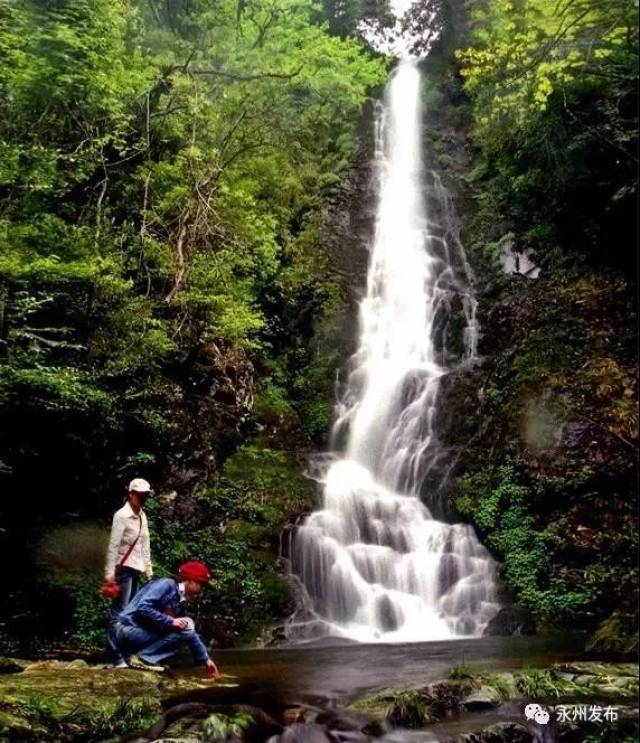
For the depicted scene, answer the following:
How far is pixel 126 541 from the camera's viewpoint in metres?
5.82

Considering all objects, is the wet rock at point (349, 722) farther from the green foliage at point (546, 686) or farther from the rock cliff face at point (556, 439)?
the rock cliff face at point (556, 439)

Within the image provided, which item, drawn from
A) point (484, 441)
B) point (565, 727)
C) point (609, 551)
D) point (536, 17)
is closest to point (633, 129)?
point (536, 17)

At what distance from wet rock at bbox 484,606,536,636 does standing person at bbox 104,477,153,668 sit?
A: 17.6 feet

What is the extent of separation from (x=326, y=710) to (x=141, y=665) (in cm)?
166

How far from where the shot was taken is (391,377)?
1530 centimetres

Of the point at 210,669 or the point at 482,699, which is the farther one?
the point at 210,669

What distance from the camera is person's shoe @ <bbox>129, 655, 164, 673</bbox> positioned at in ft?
18.0

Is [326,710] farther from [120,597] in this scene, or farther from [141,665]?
[120,597]

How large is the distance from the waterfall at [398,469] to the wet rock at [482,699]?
4236mm

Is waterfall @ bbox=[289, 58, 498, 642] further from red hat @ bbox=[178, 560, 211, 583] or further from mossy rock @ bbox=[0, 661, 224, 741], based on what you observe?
red hat @ bbox=[178, 560, 211, 583]

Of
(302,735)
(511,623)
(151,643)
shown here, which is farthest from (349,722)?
(511,623)

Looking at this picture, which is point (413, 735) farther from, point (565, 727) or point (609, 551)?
point (609, 551)

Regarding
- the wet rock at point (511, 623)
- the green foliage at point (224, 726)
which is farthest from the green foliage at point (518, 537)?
the green foliage at point (224, 726)

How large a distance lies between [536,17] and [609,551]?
9338mm
